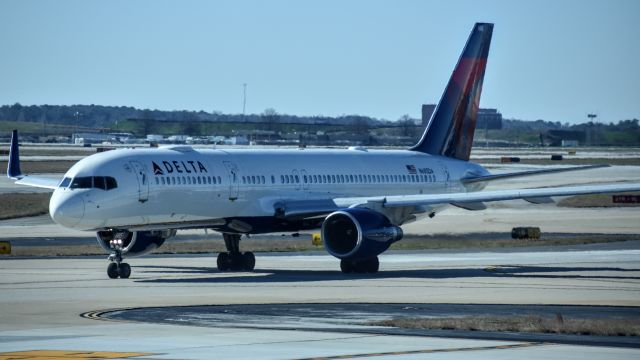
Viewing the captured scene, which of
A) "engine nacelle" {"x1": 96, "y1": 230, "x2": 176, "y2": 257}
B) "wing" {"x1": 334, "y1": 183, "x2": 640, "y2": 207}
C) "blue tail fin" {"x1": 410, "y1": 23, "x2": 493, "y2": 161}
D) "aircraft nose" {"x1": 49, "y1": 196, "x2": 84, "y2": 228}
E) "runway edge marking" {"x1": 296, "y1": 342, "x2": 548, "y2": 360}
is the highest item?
"blue tail fin" {"x1": 410, "y1": 23, "x2": 493, "y2": 161}

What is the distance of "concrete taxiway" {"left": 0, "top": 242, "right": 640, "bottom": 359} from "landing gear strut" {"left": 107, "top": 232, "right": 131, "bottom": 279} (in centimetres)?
45

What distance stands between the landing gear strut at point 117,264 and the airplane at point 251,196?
0.11 feet

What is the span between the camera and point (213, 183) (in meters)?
46.4

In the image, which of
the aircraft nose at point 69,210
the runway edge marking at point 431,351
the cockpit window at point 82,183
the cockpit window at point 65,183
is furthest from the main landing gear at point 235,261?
the runway edge marking at point 431,351

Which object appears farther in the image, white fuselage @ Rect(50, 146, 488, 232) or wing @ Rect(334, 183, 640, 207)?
wing @ Rect(334, 183, 640, 207)

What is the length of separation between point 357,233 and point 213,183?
5212 mm

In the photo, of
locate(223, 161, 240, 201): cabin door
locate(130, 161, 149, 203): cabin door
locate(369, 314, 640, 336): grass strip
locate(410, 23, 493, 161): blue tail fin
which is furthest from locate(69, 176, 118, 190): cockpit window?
locate(410, 23, 493, 161): blue tail fin

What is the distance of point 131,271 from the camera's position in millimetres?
47281

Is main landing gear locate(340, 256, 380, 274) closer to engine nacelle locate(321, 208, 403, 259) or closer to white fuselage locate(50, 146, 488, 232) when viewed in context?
engine nacelle locate(321, 208, 403, 259)

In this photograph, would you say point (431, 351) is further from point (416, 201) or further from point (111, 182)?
point (416, 201)

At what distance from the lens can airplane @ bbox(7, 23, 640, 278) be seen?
4362cm

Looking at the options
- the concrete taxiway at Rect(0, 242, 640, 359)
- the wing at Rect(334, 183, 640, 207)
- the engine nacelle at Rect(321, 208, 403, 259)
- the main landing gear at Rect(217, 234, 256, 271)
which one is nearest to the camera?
the concrete taxiway at Rect(0, 242, 640, 359)

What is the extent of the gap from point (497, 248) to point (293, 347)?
34058 millimetres

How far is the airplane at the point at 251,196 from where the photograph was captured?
1718 inches
